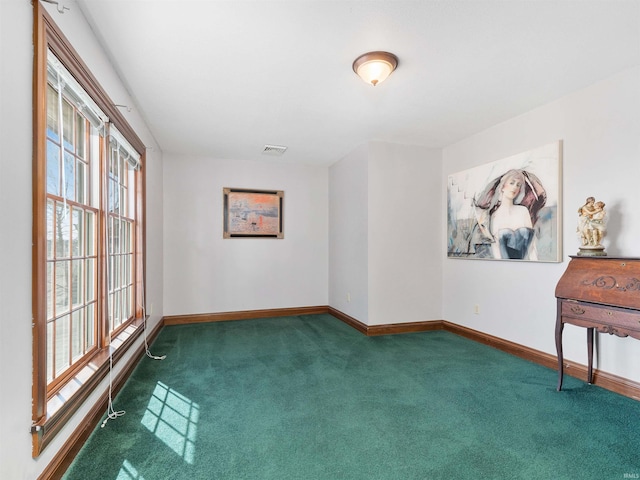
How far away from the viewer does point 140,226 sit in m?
3.50

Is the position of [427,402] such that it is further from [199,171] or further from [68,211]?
[199,171]

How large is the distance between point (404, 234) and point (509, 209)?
1291mm

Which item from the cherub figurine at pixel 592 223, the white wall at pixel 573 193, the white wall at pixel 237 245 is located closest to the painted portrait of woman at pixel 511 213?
the white wall at pixel 573 193

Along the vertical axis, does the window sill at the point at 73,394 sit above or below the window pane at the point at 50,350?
below

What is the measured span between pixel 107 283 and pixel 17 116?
143cm

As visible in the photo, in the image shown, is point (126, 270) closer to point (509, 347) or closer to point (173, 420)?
point (173, 420)

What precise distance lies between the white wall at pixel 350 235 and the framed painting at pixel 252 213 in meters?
0.92

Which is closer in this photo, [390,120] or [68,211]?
[68,211]

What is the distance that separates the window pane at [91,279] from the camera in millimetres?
2248

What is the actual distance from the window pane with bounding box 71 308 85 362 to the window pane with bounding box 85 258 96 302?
0.48 feet

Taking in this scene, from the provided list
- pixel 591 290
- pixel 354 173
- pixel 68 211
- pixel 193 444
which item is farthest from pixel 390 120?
pixel 193 444

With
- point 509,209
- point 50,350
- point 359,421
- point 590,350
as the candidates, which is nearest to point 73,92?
point 50,350

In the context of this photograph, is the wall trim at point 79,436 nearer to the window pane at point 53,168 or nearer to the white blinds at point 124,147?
the window pane at point 53,168

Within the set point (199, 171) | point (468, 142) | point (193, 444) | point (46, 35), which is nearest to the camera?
point (46, 35)
